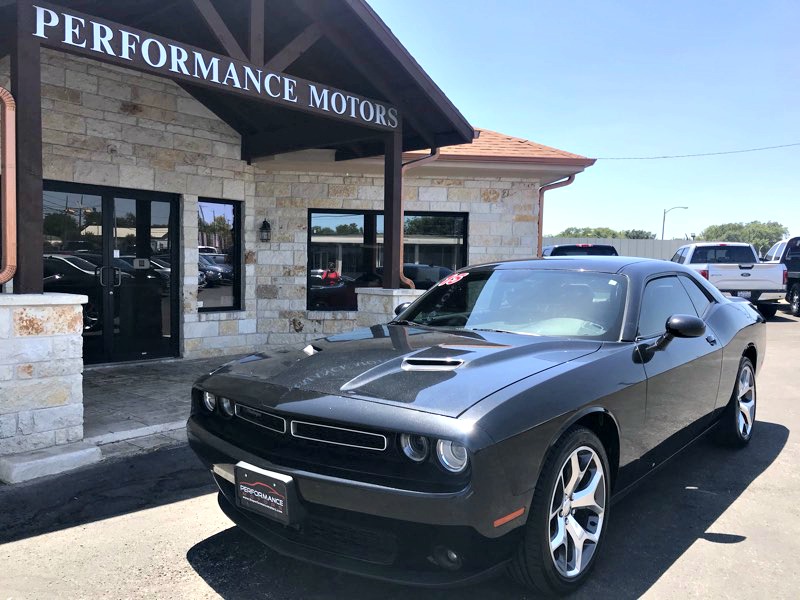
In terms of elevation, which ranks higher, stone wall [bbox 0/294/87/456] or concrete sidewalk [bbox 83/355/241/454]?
stone wall [bbox 0/294/87/456]

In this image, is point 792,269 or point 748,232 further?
point 748,232

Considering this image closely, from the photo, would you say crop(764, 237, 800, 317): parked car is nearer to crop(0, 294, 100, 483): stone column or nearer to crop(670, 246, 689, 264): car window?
crop(670, 246, 689, 264): car window

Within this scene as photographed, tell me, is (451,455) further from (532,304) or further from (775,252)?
(775,252)

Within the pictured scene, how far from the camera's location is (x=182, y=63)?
5160 mm

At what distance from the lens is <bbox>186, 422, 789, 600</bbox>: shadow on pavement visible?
2.63 metres

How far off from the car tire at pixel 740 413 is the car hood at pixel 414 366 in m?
2.08

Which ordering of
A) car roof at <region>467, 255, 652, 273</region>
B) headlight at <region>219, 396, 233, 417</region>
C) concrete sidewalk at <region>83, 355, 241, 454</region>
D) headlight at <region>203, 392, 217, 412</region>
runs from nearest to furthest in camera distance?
headlight at <region>219, 396, 233, 417</region> < headlight at <region>203, 392, 217, 412</region> < car roof at <region>467, 255, 652, 273</region> < concrete sidewalk at <region>83, 355, 241, 454</region>

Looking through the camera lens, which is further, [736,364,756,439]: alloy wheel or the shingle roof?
the shingle roof

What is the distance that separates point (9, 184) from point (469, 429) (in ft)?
12.3

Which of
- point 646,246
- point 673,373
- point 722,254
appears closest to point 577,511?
point 673,373

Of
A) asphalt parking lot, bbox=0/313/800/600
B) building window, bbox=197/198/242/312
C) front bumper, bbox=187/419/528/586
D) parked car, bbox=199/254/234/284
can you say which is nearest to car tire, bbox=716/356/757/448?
asphalt parking lot, bbox=0/313/800/600

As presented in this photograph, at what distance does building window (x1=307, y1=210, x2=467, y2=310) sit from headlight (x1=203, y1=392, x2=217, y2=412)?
21.5 feet

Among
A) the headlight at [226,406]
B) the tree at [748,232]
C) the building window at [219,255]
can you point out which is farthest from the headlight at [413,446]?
the tree at [748,232]

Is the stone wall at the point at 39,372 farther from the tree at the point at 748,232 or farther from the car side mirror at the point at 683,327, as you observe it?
the tree at the point at 748,232
